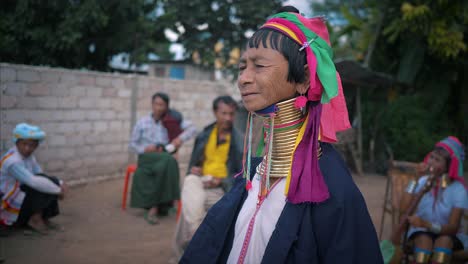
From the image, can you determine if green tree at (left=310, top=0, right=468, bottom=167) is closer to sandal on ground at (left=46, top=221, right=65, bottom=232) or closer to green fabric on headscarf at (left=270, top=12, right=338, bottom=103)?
sandal on ground at (left=46, top=221, right=65, bottom=232)

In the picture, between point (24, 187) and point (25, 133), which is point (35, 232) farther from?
point (25, 133)

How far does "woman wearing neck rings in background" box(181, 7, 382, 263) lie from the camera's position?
1.51 m

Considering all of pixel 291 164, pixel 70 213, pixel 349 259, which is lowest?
pixel 70 213

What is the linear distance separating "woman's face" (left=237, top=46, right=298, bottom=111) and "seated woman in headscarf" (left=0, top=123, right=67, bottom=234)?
4132 millimetres

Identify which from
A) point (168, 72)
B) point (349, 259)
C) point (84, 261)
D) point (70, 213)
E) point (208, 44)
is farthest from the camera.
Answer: point (168, 72)

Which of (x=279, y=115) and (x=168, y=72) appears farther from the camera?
(x=168, y=72)

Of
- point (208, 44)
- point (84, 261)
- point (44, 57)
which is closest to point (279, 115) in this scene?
point (84, 261)

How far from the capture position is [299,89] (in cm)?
170

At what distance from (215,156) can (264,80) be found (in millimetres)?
3412

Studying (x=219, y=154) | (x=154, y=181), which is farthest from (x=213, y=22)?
(x=219, y=154)

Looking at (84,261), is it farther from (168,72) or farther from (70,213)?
(168,72)

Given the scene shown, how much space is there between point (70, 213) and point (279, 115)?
17.6 feet

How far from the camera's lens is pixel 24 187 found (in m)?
5.05

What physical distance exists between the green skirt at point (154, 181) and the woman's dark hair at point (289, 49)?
15.9ft
